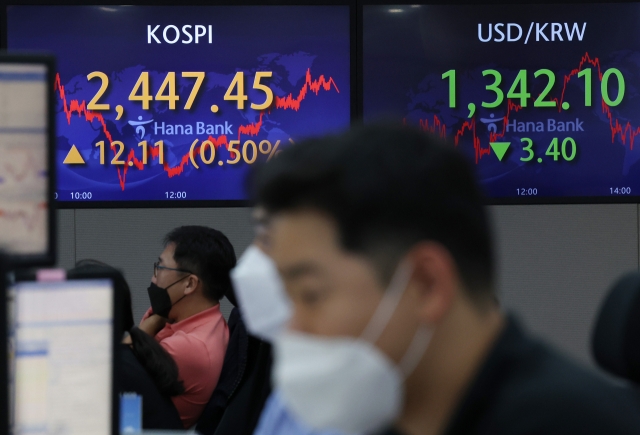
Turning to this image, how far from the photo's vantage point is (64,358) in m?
1.12

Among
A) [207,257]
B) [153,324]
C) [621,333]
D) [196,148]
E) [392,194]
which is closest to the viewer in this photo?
[392,194]

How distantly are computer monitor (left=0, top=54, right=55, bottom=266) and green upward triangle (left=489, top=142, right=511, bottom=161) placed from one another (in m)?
2.25

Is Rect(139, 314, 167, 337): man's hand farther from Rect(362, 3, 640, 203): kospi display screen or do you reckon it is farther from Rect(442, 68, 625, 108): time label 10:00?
Rect(442, 68, 625, 108): time label 10:00

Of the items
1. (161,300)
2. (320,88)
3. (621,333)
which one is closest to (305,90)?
(320,88)

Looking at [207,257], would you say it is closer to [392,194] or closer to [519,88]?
[519,88]

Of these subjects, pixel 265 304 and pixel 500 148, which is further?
pixel 500 148

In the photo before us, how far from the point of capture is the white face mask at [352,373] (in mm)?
807

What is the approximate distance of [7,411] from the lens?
1.00 metres

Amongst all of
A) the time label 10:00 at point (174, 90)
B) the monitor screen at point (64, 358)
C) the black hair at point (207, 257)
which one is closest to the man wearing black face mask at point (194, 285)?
the black hair at point (207, 257)

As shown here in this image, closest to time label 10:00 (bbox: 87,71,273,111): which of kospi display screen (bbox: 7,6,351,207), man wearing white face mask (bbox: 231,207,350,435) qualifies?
kospi display screen (bbox: 7,6,351,207)

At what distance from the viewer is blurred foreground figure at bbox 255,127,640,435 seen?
0.79 m

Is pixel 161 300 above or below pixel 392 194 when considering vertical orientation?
below

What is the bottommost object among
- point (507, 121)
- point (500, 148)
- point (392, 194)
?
point (392, 194)

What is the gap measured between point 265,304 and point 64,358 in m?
0.56
